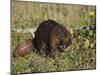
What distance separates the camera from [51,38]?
2566 mm

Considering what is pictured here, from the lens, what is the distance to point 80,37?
270cm

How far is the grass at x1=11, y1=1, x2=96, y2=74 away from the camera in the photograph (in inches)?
95.7

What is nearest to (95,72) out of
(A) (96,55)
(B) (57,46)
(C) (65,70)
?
(A) (96,55)

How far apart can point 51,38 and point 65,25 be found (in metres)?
0.23

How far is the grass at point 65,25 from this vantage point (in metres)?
2.43

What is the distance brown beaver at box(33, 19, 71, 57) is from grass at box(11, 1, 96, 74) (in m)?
0.05

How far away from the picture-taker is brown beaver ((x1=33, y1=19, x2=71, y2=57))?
99.2 inches

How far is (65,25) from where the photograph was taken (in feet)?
8.63

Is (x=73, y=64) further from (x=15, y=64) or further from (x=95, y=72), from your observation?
(x=15, y=64)

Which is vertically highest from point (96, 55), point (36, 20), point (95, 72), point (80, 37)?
point (36, 20)

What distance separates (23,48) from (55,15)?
0.52m

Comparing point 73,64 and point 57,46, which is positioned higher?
point 57,46

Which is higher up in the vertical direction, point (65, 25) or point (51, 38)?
point (65, 25)

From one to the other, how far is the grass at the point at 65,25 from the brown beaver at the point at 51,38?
0.05 meters
